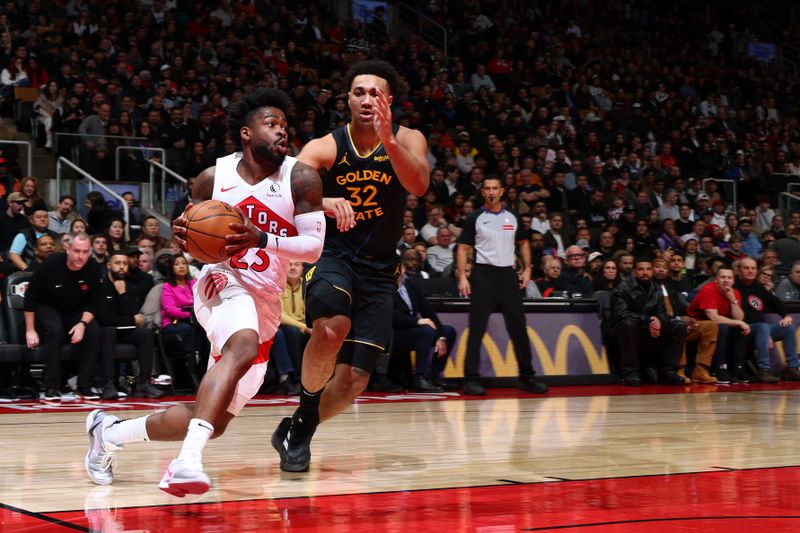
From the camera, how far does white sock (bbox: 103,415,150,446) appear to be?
4.52m

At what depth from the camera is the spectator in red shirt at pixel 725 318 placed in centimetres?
1256

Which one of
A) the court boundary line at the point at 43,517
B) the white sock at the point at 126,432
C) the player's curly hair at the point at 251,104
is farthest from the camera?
the player's curly hair at the point at 251,104

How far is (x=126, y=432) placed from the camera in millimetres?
4531

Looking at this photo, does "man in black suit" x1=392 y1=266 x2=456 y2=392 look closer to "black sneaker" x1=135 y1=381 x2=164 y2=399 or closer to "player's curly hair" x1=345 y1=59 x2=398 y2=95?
"black sneaker" x1=135 y1=381 x2=164 y2=399

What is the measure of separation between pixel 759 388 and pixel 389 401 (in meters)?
4.58

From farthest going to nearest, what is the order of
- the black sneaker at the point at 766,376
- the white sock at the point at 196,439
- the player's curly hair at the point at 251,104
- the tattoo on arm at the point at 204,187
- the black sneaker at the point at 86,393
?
the black sneaker at the point at 766,376
the black sneaker at the point at 86,393
the player's curly hair at the point at 251,104
the tattoo on arm at the point at 204,187
the white sock at the point at 196,439

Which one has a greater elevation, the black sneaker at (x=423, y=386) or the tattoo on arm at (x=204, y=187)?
the tattoo on arm at (x=204, y=187)

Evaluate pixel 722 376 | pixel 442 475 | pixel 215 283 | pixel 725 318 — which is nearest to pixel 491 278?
pixel 725 318

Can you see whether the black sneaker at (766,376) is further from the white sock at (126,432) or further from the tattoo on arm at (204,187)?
the white sock at (126,432)

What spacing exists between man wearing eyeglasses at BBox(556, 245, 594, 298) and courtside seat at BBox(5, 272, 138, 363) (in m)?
5.31

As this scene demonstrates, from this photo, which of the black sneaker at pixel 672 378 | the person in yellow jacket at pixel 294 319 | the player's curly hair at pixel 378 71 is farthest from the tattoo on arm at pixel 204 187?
the black sneaker at pixel 672 378

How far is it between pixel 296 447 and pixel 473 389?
17.6ft

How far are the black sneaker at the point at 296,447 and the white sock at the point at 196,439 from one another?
1027mm

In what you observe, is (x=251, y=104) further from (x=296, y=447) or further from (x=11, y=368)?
(x=11, y=368)
